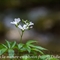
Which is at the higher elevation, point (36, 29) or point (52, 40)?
point (36, 29)

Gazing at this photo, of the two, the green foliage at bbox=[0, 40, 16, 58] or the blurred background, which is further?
the blurred background

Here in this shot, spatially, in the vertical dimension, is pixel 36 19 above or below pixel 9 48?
above

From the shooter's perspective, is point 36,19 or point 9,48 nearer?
point 9,48

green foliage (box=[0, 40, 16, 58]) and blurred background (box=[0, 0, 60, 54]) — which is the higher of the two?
blurred background (box=[0, 0, 60, 54])

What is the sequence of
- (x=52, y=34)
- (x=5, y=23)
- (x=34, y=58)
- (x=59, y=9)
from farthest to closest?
1. (x=59, y=9)
2. (x=5, y=23)
3. (x=52, y=34)
4. (x=34, y=58)

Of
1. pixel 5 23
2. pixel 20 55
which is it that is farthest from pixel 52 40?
pixel 20 55

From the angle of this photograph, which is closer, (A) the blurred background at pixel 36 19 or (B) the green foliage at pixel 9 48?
(B) the green foliage at pixel 9 48

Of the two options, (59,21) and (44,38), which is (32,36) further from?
(59,21)

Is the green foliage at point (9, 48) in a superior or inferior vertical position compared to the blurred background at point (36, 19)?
inferior
